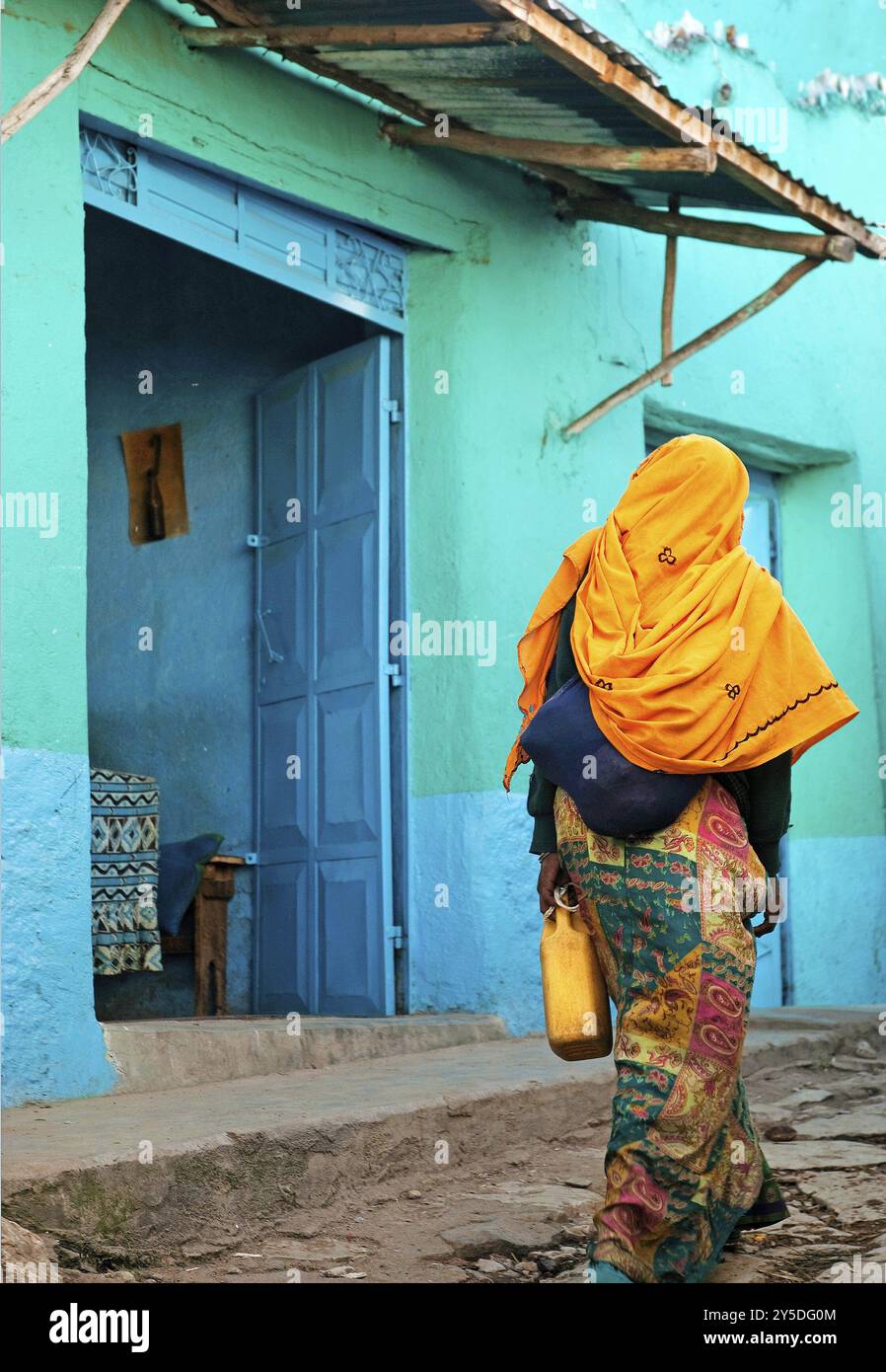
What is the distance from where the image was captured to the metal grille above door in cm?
514

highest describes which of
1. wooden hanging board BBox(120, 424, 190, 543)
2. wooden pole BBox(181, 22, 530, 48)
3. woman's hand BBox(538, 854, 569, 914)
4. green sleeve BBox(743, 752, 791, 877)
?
wooden pole BBox(181, 22, 530, 48)

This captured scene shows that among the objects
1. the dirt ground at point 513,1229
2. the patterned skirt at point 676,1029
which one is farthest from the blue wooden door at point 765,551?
the patterned skirt at point 676,1029

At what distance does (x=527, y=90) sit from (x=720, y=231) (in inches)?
46.6

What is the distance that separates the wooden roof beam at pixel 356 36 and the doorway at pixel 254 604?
3.32ft

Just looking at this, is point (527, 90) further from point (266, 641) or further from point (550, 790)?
point (550, 790)

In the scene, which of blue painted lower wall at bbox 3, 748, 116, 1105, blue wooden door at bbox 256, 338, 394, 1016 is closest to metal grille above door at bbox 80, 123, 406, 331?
blue wooden door at bbox 256, 338, 394, 1016

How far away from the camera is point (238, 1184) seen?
3.69 meters

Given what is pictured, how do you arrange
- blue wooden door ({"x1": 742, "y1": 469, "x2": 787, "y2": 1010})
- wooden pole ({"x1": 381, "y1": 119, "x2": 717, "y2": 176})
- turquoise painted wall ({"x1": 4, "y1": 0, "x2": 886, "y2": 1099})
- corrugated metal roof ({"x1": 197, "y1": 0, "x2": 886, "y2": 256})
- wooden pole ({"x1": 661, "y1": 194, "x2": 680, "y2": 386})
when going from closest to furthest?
turquoise painted wall ({"x1": 4, "y1": 0, "x2": 886, "y2": 1099}) < corrugated metal roof ({"x1": 197, "y1": 0, "x2": 886, "y2": 256}) < wooden pole ({"x1": 381, "y1": 119, "x2": 717, "y2": 176}) < wooden pole ({"x1": 661, "y1": 194, "x2": 680, "y2": 386}) < blue wooden door ({"x1": 742, "y1": 469, "x2": 787, "y2": 1010})

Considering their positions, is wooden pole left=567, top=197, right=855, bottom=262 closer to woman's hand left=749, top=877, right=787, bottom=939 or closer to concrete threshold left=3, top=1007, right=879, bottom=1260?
concrete threshold left=3, top=1007, right=879, bottom=1260

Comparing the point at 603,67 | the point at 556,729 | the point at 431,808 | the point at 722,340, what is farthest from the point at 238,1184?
the point at 722,340

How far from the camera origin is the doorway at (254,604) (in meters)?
6.34

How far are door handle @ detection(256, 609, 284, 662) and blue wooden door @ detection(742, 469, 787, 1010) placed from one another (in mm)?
2528

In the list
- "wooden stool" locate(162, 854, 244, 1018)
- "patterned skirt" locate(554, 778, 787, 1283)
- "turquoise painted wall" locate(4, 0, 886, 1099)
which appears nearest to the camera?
"patterned skirt" locate(554, 778, 787, 1283)

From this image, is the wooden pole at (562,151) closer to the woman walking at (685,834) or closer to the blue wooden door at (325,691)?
the blue wooden door at (325,691)
